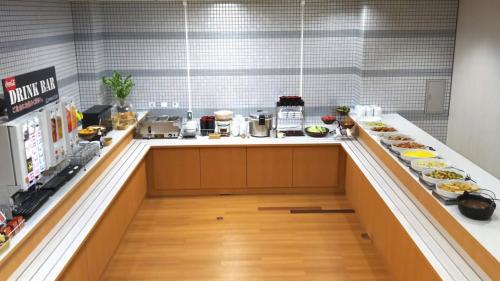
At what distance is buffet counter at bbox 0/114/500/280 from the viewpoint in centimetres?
333

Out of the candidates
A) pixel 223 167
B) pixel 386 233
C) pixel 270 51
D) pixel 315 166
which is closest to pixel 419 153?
pixel 386 233

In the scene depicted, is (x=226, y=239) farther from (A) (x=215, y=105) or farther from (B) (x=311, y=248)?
(A) (x=215, y=105)

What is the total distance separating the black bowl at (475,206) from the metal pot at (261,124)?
338 centimetres

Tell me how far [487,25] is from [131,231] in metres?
4.92

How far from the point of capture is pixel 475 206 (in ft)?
11.3

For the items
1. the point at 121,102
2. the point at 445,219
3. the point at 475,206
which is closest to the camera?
the point at 475,206

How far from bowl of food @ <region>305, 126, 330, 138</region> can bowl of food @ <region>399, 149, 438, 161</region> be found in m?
1.83

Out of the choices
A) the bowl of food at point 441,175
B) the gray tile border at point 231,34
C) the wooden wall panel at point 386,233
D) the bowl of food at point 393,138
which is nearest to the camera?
the wooden wall panel at point 386,233

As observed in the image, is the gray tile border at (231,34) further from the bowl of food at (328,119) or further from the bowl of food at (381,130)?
the bowl of food at (381,130)

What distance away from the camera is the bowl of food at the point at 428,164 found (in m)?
4.38

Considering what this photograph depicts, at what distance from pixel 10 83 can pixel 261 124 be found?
3.65 meters

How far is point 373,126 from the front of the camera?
6207 mm

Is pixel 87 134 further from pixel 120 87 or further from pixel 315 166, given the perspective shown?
pixel 315 166

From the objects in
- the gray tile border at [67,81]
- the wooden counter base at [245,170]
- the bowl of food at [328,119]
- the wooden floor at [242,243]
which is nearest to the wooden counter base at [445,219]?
the wooden floor at [242,243]
